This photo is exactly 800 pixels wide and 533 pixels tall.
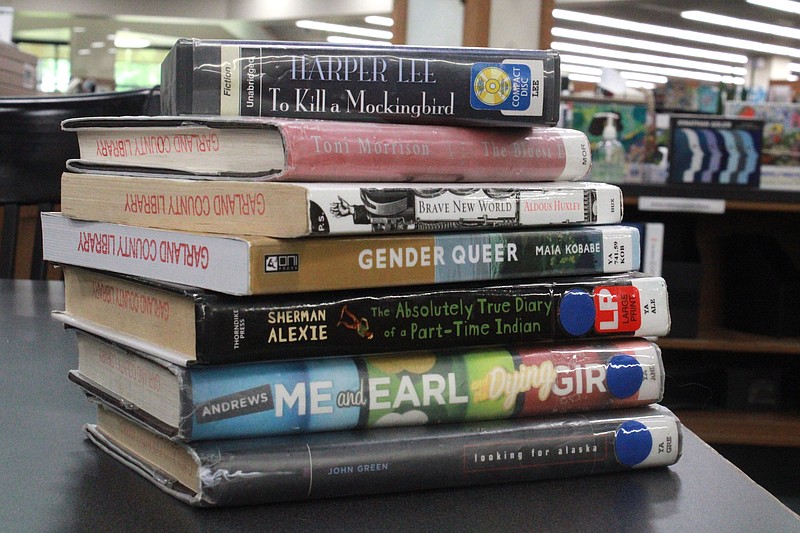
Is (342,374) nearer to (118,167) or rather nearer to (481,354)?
(481,354)

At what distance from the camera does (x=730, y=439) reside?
7.93ft

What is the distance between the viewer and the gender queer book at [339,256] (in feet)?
1.35

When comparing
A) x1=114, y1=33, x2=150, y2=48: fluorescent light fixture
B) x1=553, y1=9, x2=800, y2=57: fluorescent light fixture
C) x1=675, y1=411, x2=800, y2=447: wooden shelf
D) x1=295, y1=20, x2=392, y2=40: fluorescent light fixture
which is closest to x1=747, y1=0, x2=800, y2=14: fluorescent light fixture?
x1=553, y1=9, x2=800, y2=57: fluorescent light fixture

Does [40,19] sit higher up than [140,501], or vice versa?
[40,19]

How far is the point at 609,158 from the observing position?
276 cm

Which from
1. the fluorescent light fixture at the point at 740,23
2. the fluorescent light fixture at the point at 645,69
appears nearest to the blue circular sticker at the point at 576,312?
the fluorescent light fixture at the point at 740,23

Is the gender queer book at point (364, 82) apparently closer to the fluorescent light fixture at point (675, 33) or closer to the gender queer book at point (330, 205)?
the gender queer book at point (330, 205)

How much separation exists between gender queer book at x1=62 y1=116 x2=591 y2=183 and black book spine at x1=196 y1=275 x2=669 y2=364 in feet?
0.22

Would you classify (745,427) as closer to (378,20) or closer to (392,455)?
(392,455)

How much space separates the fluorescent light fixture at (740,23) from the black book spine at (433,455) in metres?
10.9

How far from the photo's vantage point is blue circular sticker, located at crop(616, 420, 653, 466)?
48 centimetres

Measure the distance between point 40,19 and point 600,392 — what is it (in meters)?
12.8

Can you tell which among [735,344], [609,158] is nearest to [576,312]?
[735,344]

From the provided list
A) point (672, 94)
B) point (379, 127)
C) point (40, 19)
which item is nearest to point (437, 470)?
point (379, 127)
